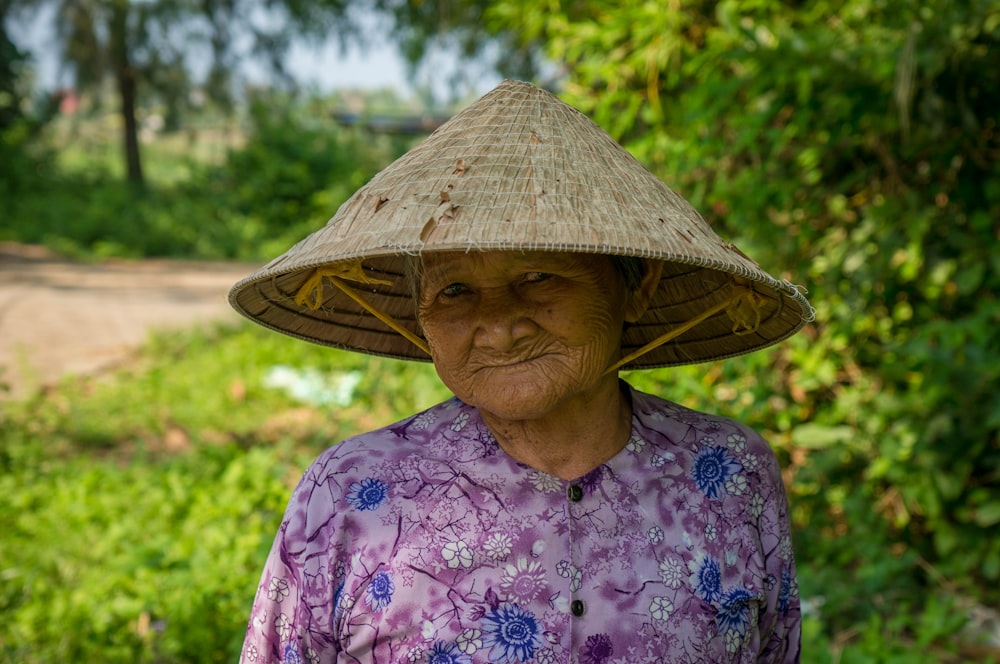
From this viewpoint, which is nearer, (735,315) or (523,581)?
(523,581)

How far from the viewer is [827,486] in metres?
3.49

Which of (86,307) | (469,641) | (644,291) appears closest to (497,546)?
(469,641)

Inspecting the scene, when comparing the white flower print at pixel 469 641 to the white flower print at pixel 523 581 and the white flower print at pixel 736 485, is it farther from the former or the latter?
the white flower print at pixel 736 485

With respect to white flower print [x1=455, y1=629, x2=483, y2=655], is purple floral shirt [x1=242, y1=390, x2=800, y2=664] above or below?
above

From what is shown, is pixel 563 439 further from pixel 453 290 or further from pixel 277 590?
pixel 277 590

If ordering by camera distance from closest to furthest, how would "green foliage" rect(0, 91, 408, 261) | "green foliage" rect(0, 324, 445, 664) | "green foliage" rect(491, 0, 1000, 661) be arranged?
"green foliage" rect(0, 324, 445, 664), "green foliage" rect(491, 0, 1000, 661), "green foliage" rect(0, 91, 408, 261)

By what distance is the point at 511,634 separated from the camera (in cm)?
130

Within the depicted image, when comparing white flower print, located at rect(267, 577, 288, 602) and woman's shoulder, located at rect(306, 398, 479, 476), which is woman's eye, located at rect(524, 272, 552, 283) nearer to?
woman's shoulder, located at rect(306, 398, 479, 476)

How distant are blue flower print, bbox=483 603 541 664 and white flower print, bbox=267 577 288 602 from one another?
0.28m

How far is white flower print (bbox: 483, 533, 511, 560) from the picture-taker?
133 centimetres

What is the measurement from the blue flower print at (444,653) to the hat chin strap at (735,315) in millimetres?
441

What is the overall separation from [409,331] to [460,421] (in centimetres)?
24

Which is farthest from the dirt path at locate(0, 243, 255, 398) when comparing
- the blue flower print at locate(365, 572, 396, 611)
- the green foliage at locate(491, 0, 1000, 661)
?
the blue flower print at locate(365, 572, 396, 611)

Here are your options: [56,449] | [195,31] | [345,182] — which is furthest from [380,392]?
[195,31]
